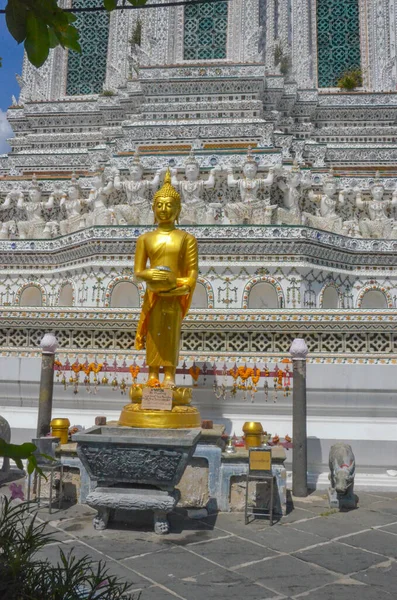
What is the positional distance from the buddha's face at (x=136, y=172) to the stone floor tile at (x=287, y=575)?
12.4m

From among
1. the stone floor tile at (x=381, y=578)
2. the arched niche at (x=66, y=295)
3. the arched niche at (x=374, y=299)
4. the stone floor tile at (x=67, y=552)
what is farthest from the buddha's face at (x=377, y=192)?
the stone floor tile at (x=67, y=552)

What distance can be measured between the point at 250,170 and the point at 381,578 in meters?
A: 12.1

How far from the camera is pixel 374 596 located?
3949 mm

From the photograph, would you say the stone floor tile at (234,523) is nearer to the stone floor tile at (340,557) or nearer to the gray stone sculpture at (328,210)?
the stone floor tile at (340,557)

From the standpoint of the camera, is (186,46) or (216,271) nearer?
(216,271)

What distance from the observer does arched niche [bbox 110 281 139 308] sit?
44.6 ft

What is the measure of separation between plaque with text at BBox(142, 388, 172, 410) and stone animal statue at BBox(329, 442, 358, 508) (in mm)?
2055

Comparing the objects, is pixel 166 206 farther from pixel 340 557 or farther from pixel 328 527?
pixel 340 557

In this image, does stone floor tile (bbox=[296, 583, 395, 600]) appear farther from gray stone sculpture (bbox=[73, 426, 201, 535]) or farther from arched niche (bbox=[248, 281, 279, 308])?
arched niche (bbox=[248, 281, 279, 308])

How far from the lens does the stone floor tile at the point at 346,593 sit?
3.91 m

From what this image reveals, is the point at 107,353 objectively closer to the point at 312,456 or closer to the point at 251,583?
the point at 312,456

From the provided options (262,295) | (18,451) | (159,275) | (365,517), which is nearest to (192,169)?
(262,295)

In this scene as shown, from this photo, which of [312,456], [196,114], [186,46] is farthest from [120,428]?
[186,46]

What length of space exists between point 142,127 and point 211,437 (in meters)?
14.6
